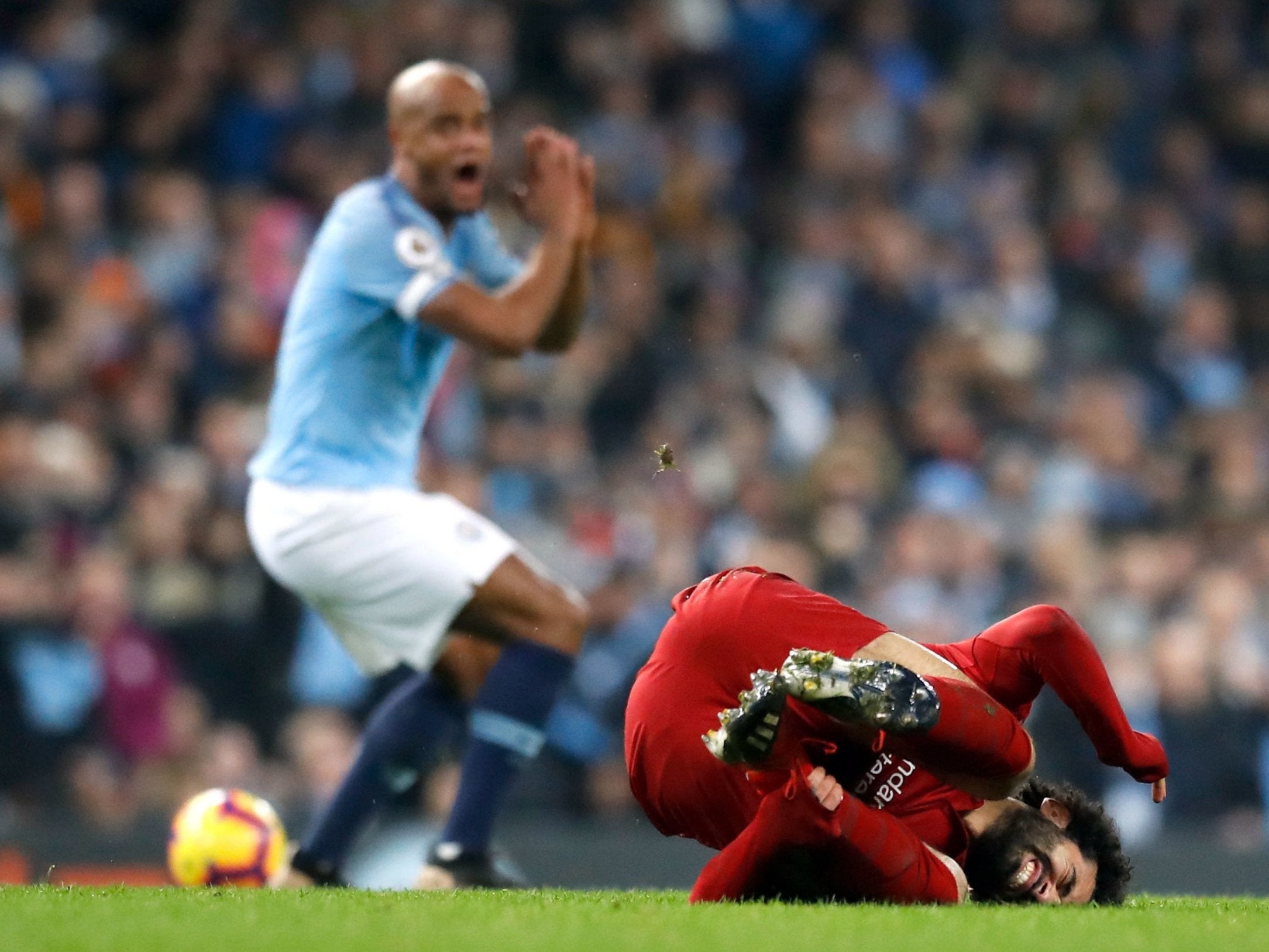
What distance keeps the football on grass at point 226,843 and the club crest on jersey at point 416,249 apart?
166 cm

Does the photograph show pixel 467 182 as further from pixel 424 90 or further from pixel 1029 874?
pixel 1029 874

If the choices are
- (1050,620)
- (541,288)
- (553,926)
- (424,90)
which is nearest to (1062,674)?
(1050,620)

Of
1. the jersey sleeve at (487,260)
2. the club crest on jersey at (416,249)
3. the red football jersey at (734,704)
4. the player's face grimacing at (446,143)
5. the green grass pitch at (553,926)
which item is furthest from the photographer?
the jersey sleeve at (487,260)

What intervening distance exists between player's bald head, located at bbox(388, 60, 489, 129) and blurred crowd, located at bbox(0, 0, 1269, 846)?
9.62 ft

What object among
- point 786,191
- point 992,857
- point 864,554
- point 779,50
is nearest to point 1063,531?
point 864,554

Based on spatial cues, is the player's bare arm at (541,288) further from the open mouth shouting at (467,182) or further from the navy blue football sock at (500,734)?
the navy blue football sock at (500,734)

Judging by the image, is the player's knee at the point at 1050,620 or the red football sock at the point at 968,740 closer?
the red football sock at the point at 968,740

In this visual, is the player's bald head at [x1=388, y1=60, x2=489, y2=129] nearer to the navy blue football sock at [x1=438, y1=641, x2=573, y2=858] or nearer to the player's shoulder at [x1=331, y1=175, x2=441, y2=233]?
the player's shoulder at [x1=331, y1=175, x2=441, y2=233]

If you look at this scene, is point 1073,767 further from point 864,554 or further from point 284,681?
point 284,681

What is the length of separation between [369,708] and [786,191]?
4730mm

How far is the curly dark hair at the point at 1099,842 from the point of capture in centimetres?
454

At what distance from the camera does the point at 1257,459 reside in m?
10.1

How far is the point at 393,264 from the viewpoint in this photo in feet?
17.1

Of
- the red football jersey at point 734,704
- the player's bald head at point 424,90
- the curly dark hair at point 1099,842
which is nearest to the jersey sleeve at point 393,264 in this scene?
the player's bald head at point 424,90
